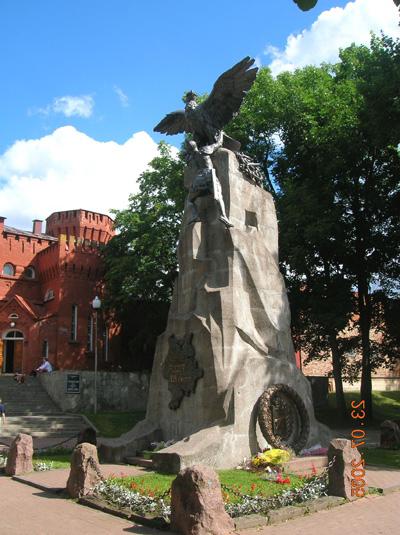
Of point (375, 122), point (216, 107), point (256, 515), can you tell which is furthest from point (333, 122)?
point (256, 515)

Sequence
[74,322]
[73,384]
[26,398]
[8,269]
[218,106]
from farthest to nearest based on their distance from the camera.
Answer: [8,269] → [74,322] → [26,398] → [73,384] → [218,106]

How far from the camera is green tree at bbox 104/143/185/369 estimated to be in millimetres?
29500

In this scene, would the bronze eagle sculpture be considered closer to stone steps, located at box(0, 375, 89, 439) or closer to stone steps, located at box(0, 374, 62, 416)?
stone steps, located at box(0, 375, 89, 439)

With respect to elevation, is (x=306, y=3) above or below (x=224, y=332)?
above

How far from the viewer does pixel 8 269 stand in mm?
A: 43062

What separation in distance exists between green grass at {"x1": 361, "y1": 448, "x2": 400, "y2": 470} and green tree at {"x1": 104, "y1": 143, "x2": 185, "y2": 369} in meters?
16.2

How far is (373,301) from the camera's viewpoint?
26.2 m

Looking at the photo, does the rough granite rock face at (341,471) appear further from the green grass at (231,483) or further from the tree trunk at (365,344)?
the tree trunk at (365,344)

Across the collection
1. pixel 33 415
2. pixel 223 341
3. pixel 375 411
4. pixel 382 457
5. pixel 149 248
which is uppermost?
pixel 149 248

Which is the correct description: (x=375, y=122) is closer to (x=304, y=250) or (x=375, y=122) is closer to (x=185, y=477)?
(x=304, y=250)

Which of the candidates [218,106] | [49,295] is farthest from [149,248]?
[218,106]

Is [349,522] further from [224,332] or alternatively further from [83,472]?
[224,332]

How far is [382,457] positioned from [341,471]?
5638 mm

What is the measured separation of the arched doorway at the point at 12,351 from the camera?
38.3 m
